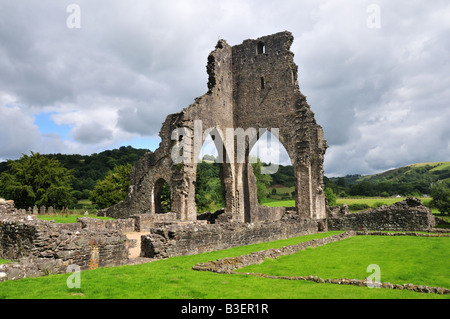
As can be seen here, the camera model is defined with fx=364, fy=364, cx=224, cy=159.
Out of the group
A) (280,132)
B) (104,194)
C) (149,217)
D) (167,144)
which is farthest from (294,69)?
(104,194)

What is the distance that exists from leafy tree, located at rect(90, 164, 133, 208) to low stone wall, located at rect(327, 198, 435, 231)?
22925 mm

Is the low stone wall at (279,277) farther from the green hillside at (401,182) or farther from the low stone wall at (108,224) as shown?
the green hillside at (401,182)

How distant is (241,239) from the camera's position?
12.3m

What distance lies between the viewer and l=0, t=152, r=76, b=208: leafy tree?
110 ft

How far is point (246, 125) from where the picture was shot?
81.1 feet

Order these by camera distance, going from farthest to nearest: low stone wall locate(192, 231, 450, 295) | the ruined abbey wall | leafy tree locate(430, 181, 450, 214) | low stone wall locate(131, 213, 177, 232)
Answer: leafy tree locate(430, 181, 450, 214), low stone wall locate(131, 213, 177, 232), the ruined abbey wall, low stone wall locate(192, 231, 450, 295)

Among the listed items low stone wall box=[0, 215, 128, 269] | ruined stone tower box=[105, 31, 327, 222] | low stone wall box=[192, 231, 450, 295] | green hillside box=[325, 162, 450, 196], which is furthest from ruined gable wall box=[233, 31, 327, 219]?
green hillside box=[325, 162, 450, 196]

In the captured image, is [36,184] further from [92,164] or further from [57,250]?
[92,164]

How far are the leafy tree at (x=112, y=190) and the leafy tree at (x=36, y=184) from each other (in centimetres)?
292

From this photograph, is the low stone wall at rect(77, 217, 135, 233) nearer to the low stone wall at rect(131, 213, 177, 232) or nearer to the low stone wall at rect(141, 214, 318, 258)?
the low stone wall at rect(131, 213, 177, 232)

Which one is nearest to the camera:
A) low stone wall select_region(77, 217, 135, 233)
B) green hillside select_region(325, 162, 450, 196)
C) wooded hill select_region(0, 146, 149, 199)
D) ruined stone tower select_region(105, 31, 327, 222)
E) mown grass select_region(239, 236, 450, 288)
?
mown grass select_region(239, 236, 450, 288)

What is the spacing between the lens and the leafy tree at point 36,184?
1318 inches

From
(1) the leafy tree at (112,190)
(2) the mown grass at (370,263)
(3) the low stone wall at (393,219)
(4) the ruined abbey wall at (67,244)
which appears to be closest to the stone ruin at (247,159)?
(3) the low stone wall at (393,219)
